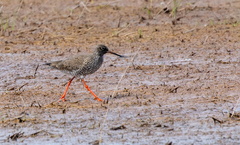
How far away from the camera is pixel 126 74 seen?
10.6 metres

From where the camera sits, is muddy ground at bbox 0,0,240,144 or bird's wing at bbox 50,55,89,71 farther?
bird's wing at bbox 50,55,89,71

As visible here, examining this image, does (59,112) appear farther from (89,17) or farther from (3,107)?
(89,17)

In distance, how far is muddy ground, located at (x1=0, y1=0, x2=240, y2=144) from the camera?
7512 millimetres

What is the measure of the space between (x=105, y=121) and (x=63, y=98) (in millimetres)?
1400

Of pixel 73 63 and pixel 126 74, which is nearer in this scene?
pixel 73 63

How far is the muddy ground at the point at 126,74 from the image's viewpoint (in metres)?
7.51

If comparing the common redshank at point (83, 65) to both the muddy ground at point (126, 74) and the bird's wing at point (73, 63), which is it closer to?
the bird's wing at point (73, 63)

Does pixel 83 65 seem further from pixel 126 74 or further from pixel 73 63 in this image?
pixel 126 74

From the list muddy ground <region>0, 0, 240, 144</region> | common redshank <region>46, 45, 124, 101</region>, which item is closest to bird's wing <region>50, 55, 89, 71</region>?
common redshank <region>46, 45, 124, 101</region>

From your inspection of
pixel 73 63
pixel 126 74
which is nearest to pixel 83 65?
pixel 73 63

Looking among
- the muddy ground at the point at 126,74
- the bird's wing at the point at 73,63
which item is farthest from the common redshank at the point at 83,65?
the muddy ground at the point at 126,74

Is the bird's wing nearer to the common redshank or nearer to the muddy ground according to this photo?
the common redshank

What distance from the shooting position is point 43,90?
981 centimetres

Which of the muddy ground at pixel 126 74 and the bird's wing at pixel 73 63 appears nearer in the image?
the muddy ground at pixel 126 74
